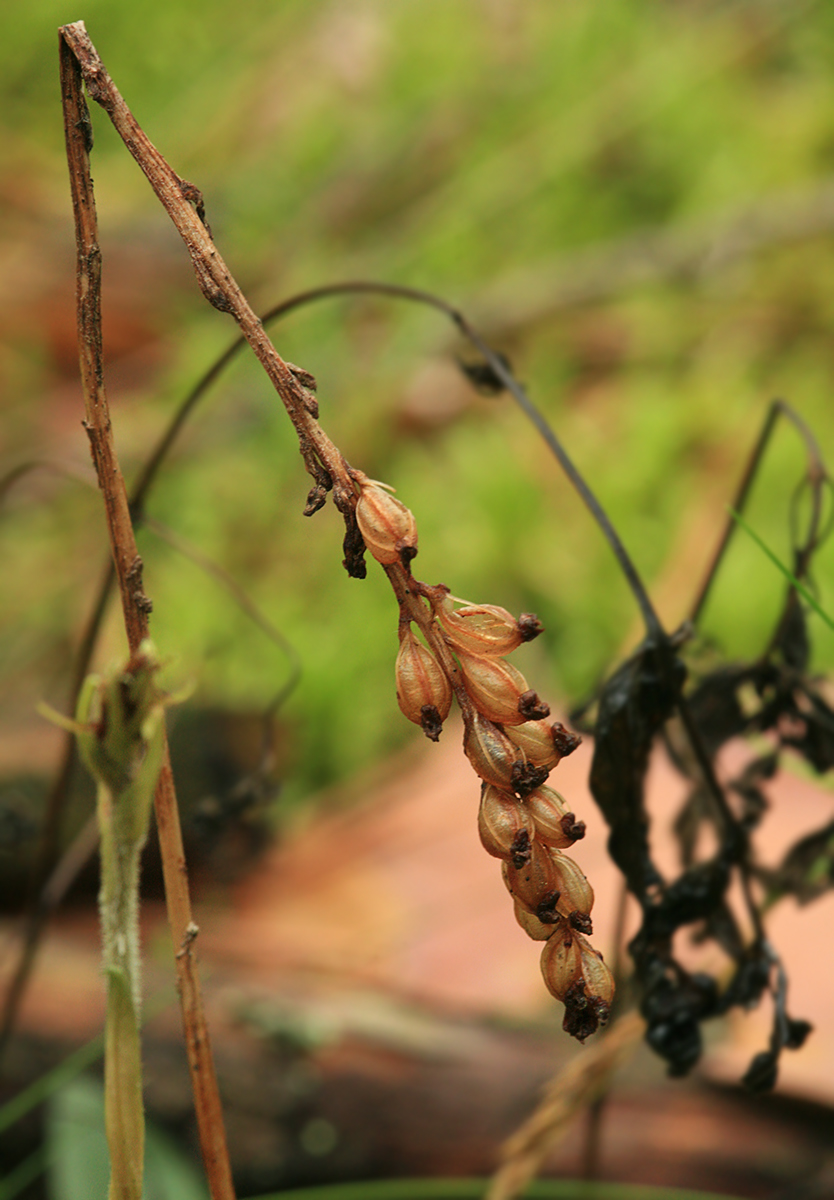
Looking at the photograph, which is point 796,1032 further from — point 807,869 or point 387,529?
point 387,529

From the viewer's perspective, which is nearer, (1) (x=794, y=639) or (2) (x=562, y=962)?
(2) (x=562, y=962)

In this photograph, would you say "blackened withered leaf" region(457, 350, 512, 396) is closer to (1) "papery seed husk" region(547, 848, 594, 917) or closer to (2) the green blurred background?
(1) "papery seed husk" region(547, 848, 594, 917)

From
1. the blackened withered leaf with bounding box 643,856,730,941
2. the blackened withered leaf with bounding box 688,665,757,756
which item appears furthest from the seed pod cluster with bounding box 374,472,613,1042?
the blackened withered leaf with bounding box 688,665,757,756

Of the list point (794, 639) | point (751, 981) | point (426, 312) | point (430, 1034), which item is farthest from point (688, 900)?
point (426, 312)

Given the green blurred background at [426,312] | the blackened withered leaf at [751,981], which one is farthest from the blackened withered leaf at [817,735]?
the green blurred background at [426,312]

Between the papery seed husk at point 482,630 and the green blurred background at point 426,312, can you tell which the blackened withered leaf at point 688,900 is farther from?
the green blurred background at point 426,312

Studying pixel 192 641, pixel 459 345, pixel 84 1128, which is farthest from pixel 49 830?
pixel 192 641

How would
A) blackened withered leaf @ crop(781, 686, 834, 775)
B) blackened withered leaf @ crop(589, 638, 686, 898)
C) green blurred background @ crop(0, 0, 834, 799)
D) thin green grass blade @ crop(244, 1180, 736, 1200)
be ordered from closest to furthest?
blackened withered leaf @ crop(589, 638, 686, 898), blackened withered leaf @ crop(781, 686, 834, 775), thin green grass blade @ crop(244, 1180, 736, 1200), green blurred background @ crop(0, 0, 834, 799)
